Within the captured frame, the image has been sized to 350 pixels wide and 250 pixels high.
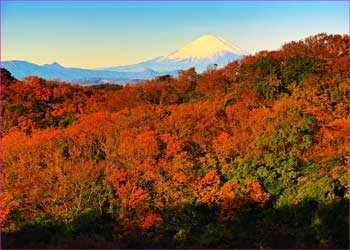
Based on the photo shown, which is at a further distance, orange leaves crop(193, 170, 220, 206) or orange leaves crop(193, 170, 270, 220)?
orange leaves crop(193, 170, 220, 206)

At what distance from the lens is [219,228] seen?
612 inches

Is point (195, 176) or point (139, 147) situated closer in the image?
point (195, 176)

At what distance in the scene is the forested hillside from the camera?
15172 millimetres

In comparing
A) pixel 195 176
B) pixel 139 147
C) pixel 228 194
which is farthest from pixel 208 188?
pixel 139 147

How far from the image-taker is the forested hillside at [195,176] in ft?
49.8

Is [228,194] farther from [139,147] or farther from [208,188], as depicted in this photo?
[139,147]

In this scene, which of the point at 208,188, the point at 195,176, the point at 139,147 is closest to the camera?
the point at 208,188

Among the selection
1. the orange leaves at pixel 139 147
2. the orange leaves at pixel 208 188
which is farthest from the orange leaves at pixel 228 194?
the orange leaves at pixel 139 147

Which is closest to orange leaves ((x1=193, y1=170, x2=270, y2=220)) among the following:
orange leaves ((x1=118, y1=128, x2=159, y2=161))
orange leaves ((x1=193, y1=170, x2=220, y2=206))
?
orange leaves ((x1=193, y1=170, x2=220, y2=206))

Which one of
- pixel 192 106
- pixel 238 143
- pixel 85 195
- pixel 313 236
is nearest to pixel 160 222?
pixel 85 195

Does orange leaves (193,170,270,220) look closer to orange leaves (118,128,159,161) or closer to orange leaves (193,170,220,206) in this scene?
orange leaves (193,170,220,206)

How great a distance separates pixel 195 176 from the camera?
1864 cm

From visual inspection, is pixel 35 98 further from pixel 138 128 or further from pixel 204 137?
pixel 204 137

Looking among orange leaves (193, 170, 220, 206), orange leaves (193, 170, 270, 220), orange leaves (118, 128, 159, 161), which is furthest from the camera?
orange leaves (118, 128, 159, 161)
